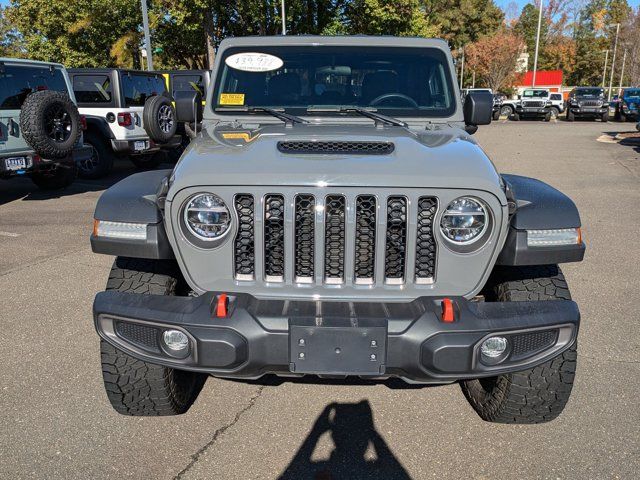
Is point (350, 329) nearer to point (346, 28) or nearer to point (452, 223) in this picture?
point (452, 223)

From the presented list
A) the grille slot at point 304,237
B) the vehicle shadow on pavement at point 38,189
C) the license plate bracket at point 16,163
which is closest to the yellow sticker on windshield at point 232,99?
the grille slot at point 304,237

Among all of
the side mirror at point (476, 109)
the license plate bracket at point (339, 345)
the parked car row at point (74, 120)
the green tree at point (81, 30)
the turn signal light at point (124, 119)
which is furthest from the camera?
the green tree at point (81, 30)

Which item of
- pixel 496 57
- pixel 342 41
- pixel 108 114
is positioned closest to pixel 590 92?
pixel 496 57

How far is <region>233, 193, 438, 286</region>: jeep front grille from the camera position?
2406 millimetres

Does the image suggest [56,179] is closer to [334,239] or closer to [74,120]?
[74,120]

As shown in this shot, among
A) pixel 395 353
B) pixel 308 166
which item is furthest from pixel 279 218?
pixel 395 353

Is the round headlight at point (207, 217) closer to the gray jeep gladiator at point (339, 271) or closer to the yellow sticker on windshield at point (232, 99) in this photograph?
the gray jeep gladiator at point (339, 271)

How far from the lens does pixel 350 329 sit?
225 centimetres

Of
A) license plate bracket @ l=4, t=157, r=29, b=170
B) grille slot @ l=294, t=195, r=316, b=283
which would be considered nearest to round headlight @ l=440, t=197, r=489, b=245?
grille slot @ l=294, t=195, r=316, b=283

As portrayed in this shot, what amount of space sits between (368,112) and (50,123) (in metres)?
6.17

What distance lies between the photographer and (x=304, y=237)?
97.8 inches

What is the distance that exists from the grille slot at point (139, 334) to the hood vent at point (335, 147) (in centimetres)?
101

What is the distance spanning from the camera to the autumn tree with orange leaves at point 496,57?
184 ft

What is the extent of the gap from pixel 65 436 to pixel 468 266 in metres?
2.16
